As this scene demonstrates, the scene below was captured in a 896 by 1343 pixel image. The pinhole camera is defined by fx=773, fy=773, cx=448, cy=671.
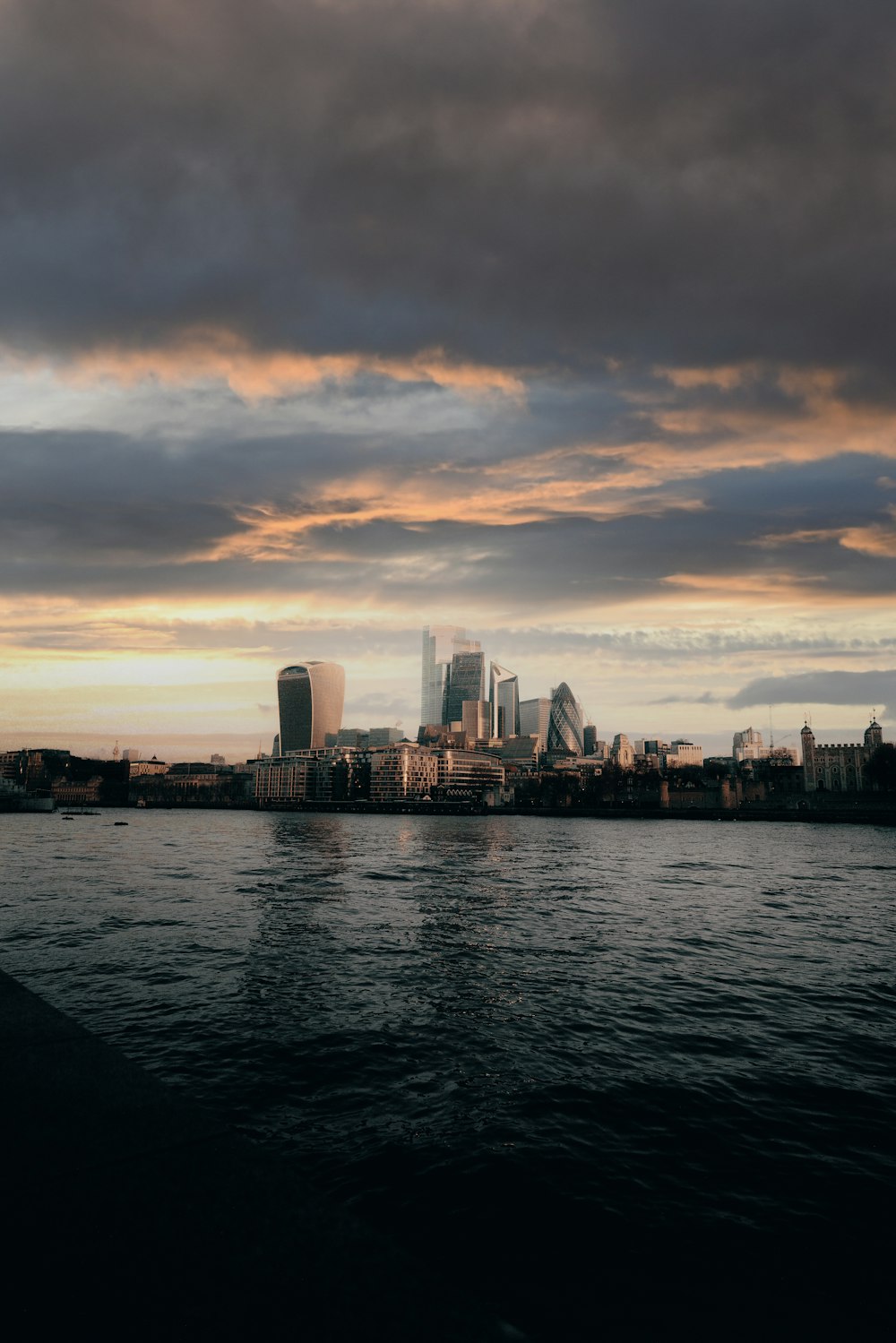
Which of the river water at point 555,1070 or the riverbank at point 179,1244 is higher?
the riverbank at point 179,1244

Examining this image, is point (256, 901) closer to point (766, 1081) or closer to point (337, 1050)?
point (337, 1050)

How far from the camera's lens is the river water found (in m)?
10.4

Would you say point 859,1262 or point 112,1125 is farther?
point 859,1262

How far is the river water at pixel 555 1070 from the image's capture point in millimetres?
10406

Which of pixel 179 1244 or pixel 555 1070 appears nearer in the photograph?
pixel 179 1244

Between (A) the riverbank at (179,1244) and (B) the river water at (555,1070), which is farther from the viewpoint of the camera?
(B) the river water at (555,1070)

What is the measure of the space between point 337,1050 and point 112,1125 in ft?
38.0

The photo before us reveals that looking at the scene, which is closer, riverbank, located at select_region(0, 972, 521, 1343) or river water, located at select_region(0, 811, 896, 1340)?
riverbank, located at select_region(0, 972, 521, 1343)

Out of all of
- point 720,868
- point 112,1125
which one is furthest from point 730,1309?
point 720,868

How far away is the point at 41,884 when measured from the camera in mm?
51812

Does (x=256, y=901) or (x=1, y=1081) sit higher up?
(x=1, y=1081)

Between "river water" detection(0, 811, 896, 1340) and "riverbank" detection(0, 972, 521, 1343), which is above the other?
"riverbank" detection(0, 972, 521, 1343)

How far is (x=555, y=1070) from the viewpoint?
56.7 feet

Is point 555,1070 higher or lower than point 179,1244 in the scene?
lower
